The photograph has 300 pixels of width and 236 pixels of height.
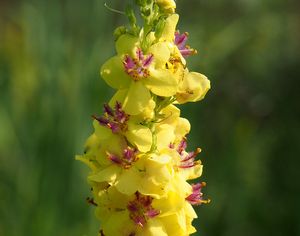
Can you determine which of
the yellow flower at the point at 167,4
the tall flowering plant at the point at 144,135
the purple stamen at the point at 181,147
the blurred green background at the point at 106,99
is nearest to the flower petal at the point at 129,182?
the tall flowering plant at the point at 144,135

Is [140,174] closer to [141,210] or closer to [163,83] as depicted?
[141,210]

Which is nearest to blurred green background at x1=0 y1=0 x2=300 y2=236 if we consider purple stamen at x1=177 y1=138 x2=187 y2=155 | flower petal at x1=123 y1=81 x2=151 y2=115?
purple stamen at x1=177 y1=138 x2=187 y2=155

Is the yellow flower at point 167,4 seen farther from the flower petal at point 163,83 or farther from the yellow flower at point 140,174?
the yellow flower at point 140,174

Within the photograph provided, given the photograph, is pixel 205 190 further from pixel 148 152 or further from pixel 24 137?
pixel 148 152

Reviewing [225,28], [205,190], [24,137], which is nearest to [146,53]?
[24,137]

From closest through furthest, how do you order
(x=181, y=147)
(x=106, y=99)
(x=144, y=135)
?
1. (x=144, y=135)
2. (x=181, y=147)
3. (x=106, y=99)

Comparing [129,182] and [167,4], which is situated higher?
[167,4]

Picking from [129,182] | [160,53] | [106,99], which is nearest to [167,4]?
[160,53]
